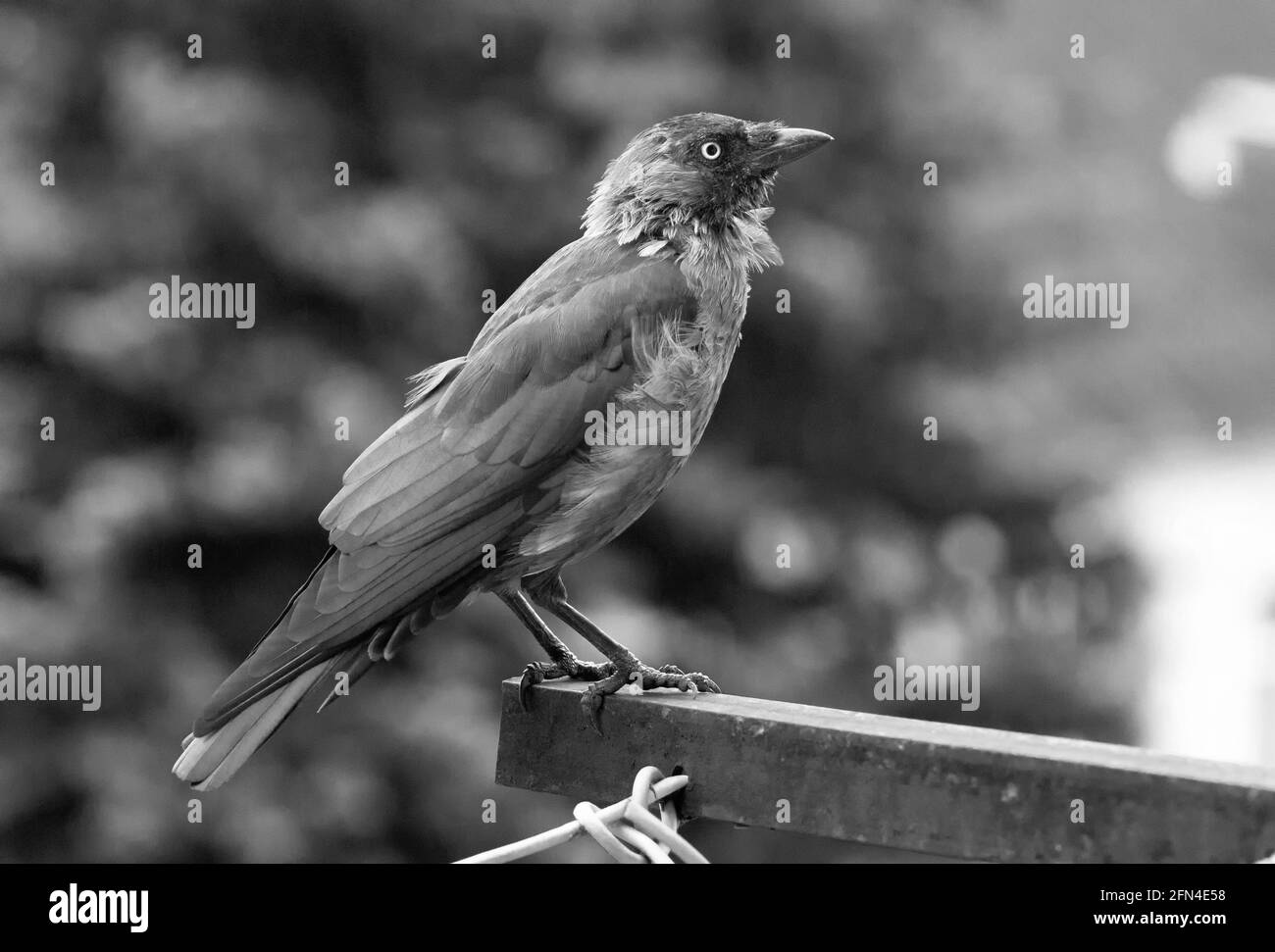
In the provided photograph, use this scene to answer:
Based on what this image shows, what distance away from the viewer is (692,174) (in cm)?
376

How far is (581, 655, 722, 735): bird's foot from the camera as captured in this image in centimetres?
271

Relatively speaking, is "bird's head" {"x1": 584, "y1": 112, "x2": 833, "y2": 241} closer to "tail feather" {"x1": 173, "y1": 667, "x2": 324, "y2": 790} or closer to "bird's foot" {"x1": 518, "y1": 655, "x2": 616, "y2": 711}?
"bird's foot" {"x1": 518, "y1": 655, "x2": 616, "y2": 711}

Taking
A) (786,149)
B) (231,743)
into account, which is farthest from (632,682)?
(786,149)

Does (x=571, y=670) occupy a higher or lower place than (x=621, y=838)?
higher

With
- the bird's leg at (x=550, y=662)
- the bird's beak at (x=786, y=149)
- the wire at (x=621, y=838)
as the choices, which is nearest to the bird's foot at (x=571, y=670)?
the bird's leg at (x=550, y=662)

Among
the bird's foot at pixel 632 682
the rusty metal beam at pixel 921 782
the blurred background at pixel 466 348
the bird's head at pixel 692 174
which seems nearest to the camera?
the rusty metal beam at pixel 921 782

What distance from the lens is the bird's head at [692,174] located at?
3.72 metres

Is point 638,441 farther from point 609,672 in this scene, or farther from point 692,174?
point 692,174

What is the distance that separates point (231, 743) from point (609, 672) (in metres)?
0.91

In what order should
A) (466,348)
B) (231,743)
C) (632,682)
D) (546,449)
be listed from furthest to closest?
1. (466,348)
2. (546,449)
3. (632,682)
4. (231,743)

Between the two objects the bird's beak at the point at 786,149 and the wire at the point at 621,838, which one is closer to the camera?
the wire at the point at 621,838

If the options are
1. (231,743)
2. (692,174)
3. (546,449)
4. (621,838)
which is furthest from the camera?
(692,174)

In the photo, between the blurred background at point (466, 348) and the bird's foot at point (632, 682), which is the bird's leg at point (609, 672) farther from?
the blurred background at point (466, 348)

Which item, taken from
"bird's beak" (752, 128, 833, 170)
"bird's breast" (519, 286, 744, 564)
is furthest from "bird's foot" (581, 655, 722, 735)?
"bird's beak" (752, 128, 833, 170)
